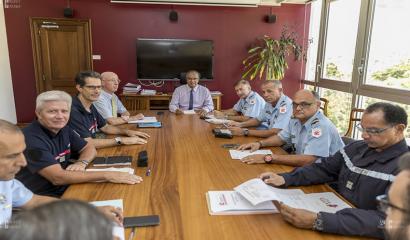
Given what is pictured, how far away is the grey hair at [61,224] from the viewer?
447 mm

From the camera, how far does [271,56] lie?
17.0 feet

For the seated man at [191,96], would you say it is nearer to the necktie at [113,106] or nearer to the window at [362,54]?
the necktie at [113,106]

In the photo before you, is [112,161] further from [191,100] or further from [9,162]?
[191,100]

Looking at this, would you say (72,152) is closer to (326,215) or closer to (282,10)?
(326,215)

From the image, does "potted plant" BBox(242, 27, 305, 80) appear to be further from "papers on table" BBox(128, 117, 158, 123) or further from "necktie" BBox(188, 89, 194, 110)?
"papers on table" BBox(128, 117, 158, 123)

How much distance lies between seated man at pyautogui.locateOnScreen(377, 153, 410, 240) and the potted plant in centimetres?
458

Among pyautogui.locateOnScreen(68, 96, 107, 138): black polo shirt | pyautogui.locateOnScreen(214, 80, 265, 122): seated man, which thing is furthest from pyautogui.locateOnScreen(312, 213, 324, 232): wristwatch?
pyautogui.locateOnScreen(214, 80, 265, 122): seated man

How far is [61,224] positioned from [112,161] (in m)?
1.51

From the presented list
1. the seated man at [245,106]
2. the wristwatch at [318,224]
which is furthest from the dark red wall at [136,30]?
the wristwatch at [318,224]

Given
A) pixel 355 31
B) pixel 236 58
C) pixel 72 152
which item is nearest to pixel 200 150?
pixel 72 152

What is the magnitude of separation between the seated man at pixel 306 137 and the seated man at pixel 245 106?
1.15m

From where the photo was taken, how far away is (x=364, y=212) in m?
1.19

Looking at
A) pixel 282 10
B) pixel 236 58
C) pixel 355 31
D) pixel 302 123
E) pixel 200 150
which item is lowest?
pixel 200 150

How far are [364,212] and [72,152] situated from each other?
6.02 feet
